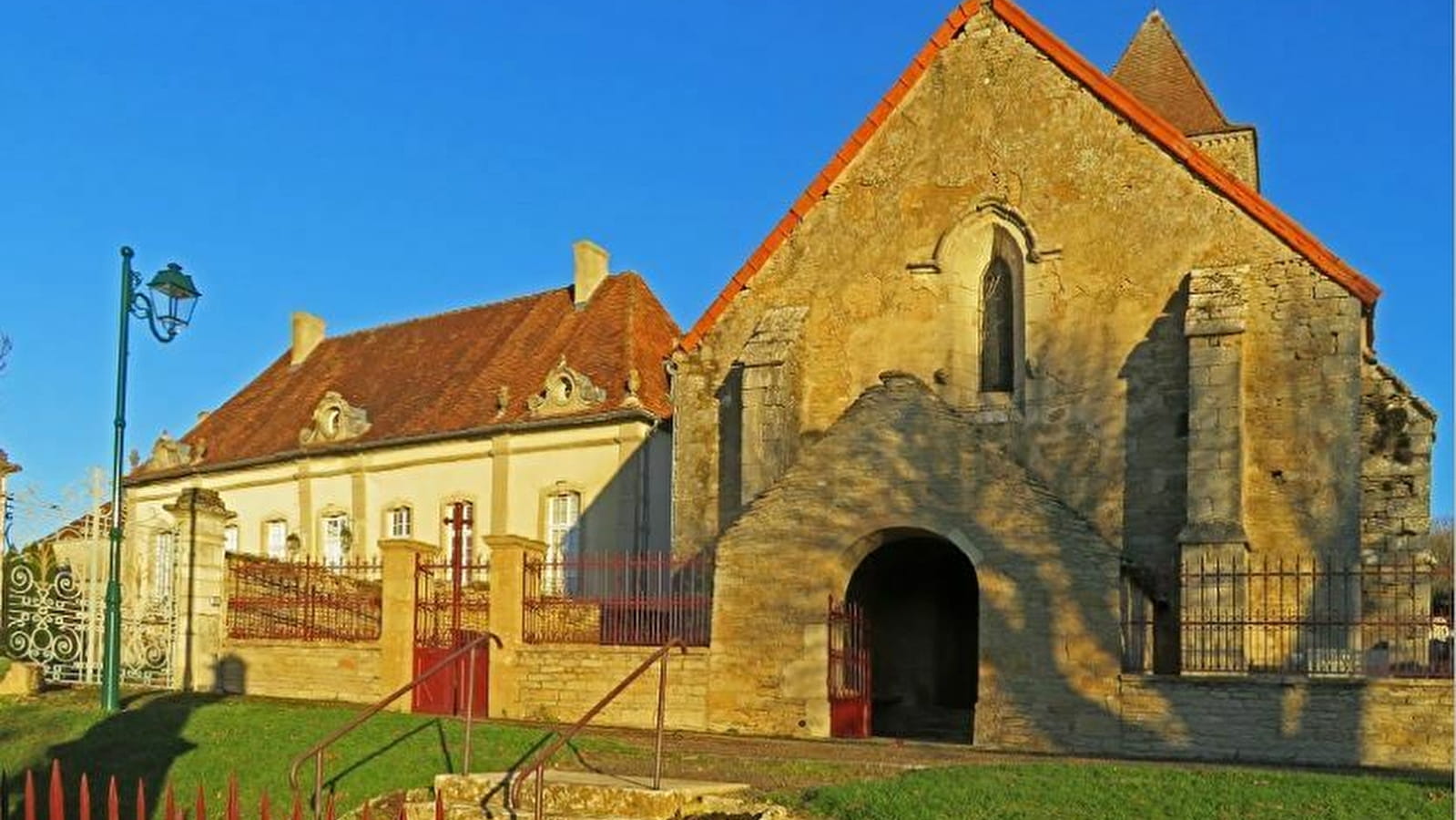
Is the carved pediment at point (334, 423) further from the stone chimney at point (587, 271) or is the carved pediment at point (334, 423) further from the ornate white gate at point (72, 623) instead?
the ornate white gate at point (72, 623)

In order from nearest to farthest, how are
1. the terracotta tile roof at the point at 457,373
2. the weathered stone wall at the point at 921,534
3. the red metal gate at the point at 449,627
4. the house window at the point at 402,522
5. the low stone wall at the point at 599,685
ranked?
the weathered stone wall at the point at 921,534 → the low stone wall at the point at 599,685 → the red metal gate at the point at 449,627 → the terracotta tile roof at the point at 457,373 → the house window at the point at 402,522

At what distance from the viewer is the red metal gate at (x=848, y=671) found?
17375 millimetres

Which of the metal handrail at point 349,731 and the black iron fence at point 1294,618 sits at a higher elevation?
the black iron fence at point 1294,618

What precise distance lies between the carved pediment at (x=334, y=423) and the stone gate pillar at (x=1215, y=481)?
21519 millimetres

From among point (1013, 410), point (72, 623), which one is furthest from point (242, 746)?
point (1013, 410)

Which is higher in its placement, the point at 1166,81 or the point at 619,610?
the point at 1166,81

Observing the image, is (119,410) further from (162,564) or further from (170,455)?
(170,455)

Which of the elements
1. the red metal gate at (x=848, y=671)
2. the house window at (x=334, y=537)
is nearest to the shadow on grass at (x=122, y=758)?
the red metal gate at (x=848, y=671)

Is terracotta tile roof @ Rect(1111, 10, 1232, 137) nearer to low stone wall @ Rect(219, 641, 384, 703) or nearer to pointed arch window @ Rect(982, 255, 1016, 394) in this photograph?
pointed arch window @ Rect(982, 255, 1016, 394)

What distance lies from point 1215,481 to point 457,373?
20905 mm

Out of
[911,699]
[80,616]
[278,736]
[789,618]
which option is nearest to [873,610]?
[911,699]

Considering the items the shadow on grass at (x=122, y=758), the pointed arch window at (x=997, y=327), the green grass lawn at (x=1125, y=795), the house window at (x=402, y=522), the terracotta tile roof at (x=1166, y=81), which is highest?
the terracotta tile roof at (x=1166, y=81)

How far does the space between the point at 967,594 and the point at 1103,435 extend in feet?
10.8

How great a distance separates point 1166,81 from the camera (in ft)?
97.5
